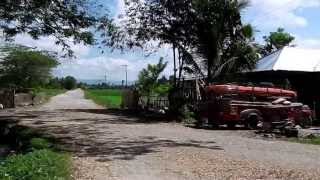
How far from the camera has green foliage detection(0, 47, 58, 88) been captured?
5702 cm

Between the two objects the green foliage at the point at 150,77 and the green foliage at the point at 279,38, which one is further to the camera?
the green foliage at the point at 279,38

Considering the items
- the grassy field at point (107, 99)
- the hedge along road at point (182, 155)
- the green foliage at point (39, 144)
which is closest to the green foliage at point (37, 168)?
the hedge along road at point (182, 155)

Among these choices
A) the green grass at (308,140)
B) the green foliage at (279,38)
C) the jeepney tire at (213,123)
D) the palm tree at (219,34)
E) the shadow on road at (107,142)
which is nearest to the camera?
the shadow on road at (107,142)

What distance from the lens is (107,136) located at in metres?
21.2

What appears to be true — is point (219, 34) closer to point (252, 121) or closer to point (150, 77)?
point (252, 121)

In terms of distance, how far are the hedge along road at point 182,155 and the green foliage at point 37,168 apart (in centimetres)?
38

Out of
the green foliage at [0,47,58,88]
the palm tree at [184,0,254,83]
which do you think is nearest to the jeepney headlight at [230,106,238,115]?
the palm tree at [184,0,254,83]

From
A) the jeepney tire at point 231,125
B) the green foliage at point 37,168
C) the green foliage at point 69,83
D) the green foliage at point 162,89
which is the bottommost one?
the green foliage at point 37,168

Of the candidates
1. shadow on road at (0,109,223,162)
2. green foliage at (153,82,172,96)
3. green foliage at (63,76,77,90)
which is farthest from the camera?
green foliage at (63,76,77,90)

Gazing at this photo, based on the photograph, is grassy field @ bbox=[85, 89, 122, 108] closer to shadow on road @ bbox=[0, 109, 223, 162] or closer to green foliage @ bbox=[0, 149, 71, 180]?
shadow on road @ bbox=[0, 109, 223, 162]

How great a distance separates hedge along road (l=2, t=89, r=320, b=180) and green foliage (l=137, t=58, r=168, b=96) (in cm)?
1908

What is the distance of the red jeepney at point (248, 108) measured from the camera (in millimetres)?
25188

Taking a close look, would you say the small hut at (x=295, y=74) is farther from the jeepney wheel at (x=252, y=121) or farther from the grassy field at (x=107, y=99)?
the grassy field at (x=107, y=99)

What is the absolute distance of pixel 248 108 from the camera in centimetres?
2534
